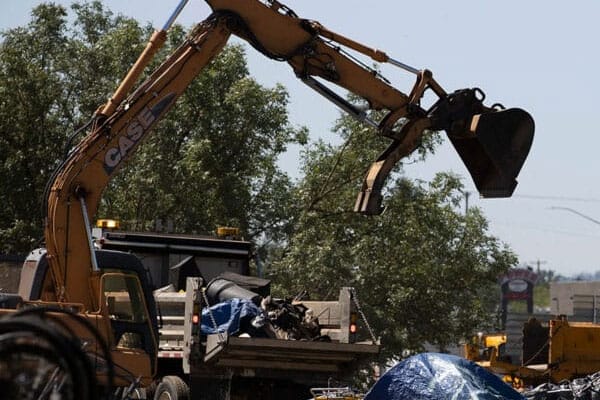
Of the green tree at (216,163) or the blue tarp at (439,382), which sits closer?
the blue tarp at (439,382)

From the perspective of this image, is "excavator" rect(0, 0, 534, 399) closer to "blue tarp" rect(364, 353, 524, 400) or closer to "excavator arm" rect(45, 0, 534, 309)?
"excavator arm" rect(45, 0, 534, 309)

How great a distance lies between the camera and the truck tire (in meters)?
17.1

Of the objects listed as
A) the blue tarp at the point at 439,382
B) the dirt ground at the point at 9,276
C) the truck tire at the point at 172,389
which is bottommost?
the truck tire at the point at 172,389

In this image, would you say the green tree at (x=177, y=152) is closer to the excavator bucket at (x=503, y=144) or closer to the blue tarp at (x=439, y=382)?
the excavator bucket at (x=503, y=144)

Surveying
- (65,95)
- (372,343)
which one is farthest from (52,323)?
(65,95)

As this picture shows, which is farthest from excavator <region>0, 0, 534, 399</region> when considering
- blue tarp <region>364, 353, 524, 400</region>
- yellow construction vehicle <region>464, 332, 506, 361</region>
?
yellow construction vehicle <region>464, 332, 506, 361</region>

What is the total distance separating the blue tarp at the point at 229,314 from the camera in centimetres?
1741

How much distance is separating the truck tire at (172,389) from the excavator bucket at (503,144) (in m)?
5.08

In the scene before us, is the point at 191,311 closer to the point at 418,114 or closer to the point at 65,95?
the point at 418,114

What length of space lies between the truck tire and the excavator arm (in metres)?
2.17

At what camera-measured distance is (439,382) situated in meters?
13.4

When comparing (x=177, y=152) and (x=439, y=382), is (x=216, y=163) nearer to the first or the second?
(x=177, y=152)

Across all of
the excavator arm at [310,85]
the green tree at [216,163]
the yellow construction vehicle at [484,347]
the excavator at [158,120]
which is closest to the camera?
the excavator at [158,120]

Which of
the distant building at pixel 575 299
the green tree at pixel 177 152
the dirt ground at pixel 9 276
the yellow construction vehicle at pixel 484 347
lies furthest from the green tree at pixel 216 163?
the distant building at pixel 575 299
